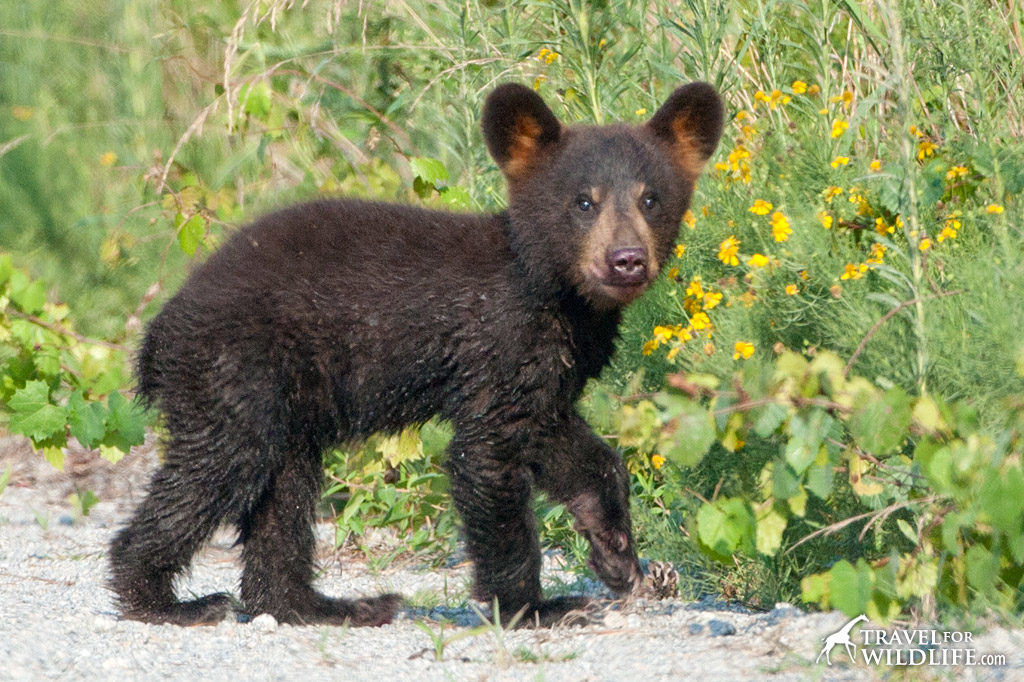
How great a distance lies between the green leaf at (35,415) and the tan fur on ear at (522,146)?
8.10 feet

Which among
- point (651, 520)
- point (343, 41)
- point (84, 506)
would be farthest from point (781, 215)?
point (343, 41)

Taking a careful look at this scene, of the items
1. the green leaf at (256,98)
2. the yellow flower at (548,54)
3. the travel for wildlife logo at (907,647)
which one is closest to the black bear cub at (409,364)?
the yellow flower at (548,54)

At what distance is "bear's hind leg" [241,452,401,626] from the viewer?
4957 mm

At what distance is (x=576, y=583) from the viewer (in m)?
5.41

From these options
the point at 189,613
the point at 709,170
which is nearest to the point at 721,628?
the point at 189,613

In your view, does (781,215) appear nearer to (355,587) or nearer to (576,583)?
(576,583)

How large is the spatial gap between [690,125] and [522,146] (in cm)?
69

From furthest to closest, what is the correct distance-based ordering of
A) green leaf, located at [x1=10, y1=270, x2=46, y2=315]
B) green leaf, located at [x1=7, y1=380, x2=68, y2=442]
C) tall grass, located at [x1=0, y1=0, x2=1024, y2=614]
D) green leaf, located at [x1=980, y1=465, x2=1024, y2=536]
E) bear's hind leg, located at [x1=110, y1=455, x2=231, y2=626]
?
green leaf, located at [x1=10, y1=270, x2=46, y2=315], green leaf, located at [x1=7, y1=380, x2=68, y2=442], bear's hind leg, located at [x1=110, y1=455, x2=231, y2=626], tall grass, located at [x1=0, y1=0, x2=1024, y2=614], green leaf, located at [x1=980, y1=465, x2=1024, y2=536]

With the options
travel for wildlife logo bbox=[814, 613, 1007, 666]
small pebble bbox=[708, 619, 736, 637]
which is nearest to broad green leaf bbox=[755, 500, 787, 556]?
travel for wildlife logo bbox=[814, 613, 1007, 666]

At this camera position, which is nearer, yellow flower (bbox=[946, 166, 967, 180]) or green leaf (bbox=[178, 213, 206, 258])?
yellow flower (bbox=[946, 166, 967, 180])

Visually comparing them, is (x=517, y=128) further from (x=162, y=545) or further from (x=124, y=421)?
(x=124, y=421)

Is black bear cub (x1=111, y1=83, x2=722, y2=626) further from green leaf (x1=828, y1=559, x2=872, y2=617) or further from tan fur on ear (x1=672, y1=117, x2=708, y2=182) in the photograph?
green leaf (x1=828, y1=559, x2=872, y2=617)

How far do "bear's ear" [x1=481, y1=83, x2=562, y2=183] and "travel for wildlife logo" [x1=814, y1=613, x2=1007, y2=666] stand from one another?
2.27 metres

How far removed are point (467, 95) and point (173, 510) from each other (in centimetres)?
264
